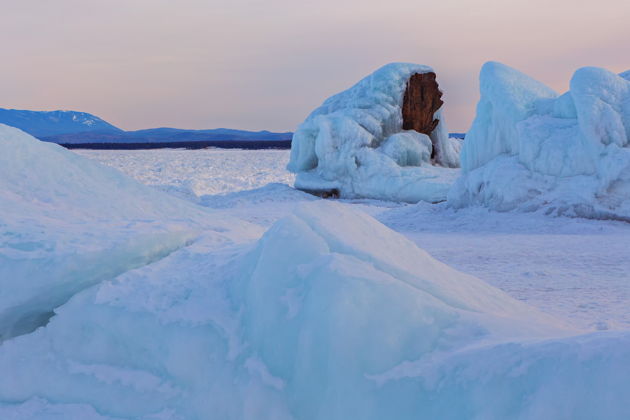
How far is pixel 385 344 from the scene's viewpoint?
76.2 inches

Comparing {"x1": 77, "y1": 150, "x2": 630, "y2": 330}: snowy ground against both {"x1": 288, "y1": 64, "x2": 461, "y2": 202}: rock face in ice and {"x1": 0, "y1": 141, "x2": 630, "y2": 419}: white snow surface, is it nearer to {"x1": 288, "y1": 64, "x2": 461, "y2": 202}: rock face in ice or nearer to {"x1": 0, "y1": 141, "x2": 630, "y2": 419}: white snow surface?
{"x1": 0, "y1": 141, "x2": 630, "y2": 419}: white snow surface

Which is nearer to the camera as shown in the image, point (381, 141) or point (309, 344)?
point (309, 344)

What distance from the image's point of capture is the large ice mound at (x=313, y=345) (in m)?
1.60

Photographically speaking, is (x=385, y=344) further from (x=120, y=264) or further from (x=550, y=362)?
(x=120, y=264)

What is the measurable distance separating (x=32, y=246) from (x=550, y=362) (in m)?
2.37

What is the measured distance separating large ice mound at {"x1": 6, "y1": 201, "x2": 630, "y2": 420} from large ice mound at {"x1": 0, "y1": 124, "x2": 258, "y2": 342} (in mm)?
143

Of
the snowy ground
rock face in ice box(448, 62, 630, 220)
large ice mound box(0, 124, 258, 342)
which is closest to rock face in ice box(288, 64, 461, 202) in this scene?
the snowy ground

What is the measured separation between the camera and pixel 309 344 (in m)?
2.01

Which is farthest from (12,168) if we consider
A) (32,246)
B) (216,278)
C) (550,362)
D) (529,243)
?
(529,243)

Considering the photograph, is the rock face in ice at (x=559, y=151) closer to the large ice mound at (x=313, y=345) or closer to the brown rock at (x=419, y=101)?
the large ice mound at (x=313, y=345)

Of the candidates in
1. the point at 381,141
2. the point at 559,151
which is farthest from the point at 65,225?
the point at 381,141

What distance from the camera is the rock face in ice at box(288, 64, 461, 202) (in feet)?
42.7

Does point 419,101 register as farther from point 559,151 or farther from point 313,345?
point 313,345

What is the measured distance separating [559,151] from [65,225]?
6.63 metres
